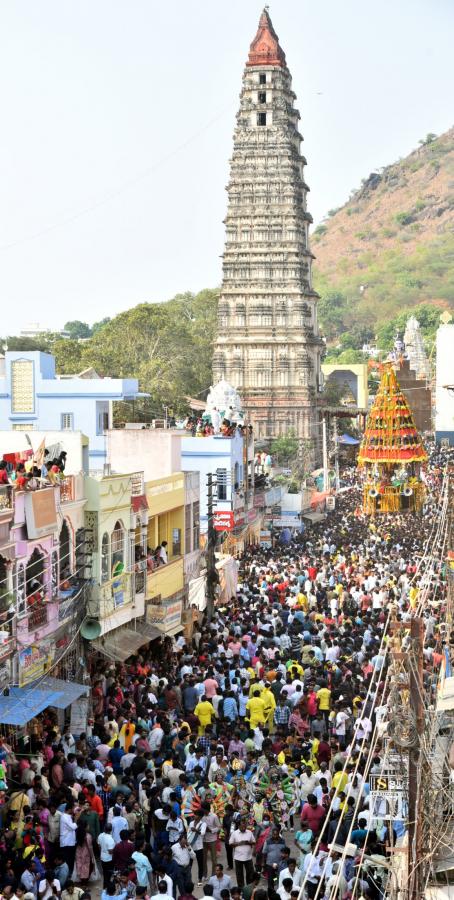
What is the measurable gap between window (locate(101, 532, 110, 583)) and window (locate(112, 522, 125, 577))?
0.35 m

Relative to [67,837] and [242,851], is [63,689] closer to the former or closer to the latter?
[67,837]

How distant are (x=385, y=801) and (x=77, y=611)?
27.5 feet

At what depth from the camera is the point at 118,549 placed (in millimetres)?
25438

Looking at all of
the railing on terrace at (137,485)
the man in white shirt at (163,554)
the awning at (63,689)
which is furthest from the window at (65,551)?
the man in white shirt at (163,554)

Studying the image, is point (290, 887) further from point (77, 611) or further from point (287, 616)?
point (287, 616)

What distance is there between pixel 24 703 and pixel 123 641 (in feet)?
19.3

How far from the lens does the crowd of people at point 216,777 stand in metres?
14.5

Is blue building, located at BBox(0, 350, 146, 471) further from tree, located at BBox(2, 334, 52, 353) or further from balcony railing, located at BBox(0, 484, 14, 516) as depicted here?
tree, located at BBox(2, 334, 52, 353)

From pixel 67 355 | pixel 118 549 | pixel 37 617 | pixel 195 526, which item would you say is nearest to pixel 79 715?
pixel 37 617

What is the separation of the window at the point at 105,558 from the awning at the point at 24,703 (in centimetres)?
468

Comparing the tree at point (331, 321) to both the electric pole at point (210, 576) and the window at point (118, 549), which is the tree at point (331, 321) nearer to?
the electric pole at point (210, 576)

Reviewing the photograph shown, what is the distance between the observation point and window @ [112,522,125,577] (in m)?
25.1

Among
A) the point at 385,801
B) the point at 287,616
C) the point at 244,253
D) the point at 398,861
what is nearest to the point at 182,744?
the point at 385,801

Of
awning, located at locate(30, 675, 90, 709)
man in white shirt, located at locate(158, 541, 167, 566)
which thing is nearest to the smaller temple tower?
man in white shirt, located at locate(158, 541, 167, 566)
